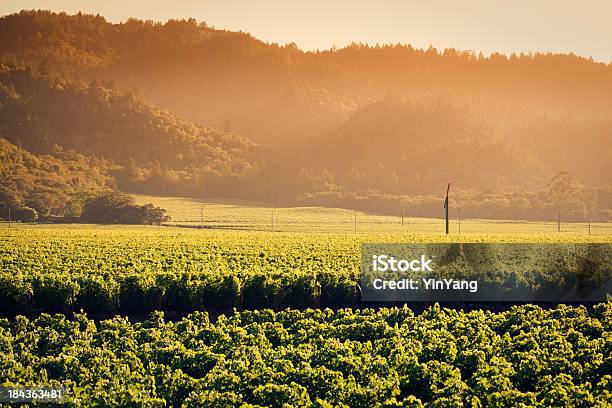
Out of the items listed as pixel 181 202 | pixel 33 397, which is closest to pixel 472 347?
pixel 33 397

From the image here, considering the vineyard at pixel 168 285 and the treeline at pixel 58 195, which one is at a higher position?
the treeline at pixel 58 195

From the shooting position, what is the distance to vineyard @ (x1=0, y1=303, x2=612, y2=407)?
1259cm

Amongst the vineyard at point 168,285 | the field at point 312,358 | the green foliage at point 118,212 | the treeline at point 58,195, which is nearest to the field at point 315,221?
Answer: the green foliage at point 118,212

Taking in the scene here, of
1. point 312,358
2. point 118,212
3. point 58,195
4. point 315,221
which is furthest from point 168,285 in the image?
point 58,195

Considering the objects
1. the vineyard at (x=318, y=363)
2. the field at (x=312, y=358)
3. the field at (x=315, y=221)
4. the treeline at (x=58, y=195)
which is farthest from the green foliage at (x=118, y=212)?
the vineyard at (x=318, y=363)

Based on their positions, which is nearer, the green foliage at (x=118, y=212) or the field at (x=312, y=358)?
the field at (x=312, y=358)

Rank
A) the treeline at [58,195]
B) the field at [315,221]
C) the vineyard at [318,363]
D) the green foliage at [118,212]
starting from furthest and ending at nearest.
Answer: the treeline at [58,195], the green foliage at [118,212], the field at [315,221], the vineyard at [318,363]

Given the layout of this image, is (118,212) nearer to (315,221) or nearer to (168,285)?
(315,221)

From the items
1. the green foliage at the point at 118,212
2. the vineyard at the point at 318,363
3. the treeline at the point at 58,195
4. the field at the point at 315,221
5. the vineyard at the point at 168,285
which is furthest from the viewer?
the treeline at the point at 58,195

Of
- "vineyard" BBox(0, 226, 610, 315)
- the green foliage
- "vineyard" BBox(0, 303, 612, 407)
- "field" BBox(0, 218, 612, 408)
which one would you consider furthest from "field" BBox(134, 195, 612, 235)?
"vineyard" BBox(0, 303, 612, 407)

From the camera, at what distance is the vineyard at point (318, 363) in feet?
41.3

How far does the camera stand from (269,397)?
41.5 feet

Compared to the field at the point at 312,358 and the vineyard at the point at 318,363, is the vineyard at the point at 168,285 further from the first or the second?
the vineyard at the point at 318,363

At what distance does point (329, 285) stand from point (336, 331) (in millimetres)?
11424
